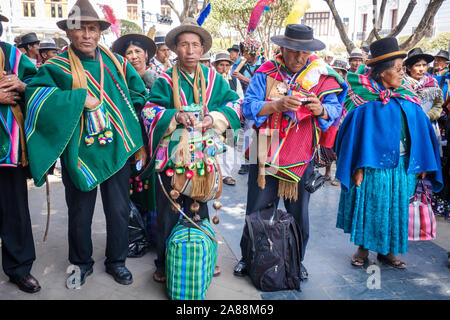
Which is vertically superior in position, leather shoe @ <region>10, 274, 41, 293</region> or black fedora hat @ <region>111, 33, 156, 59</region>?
black fedora hat @ <region>111, 33, 156, 59</region>

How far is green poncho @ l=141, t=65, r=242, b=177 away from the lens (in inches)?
115

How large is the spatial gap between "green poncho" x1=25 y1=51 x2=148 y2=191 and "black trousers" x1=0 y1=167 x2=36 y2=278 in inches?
11.2

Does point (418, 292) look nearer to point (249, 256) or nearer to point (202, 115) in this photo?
point (249, 256)

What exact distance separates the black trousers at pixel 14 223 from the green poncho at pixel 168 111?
107 centimetres

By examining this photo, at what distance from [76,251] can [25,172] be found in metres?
0.77

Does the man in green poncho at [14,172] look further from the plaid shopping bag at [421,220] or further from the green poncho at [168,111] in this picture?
the plaid shopping bag at [421,220]

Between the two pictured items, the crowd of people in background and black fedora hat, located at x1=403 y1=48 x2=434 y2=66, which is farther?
black fedora hat, located at x1=403 y1=48 x2=434 y2=66

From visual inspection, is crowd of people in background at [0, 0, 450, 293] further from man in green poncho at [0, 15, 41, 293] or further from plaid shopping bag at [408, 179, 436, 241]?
plaid shopping bag at [408, 179, 436, 241]

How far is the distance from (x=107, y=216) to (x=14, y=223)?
71 centimetres

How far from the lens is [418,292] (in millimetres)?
3252

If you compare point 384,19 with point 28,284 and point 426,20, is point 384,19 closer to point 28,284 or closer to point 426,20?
point 426,20

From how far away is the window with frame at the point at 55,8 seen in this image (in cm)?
3279

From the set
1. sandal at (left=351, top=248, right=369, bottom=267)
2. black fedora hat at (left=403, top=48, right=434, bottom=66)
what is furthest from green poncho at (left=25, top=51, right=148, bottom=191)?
black fedora hat at (left=403, top=48, right=434, bottom=66)

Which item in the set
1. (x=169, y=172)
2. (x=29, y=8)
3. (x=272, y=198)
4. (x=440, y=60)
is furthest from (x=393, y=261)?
(x=29, y=8)
